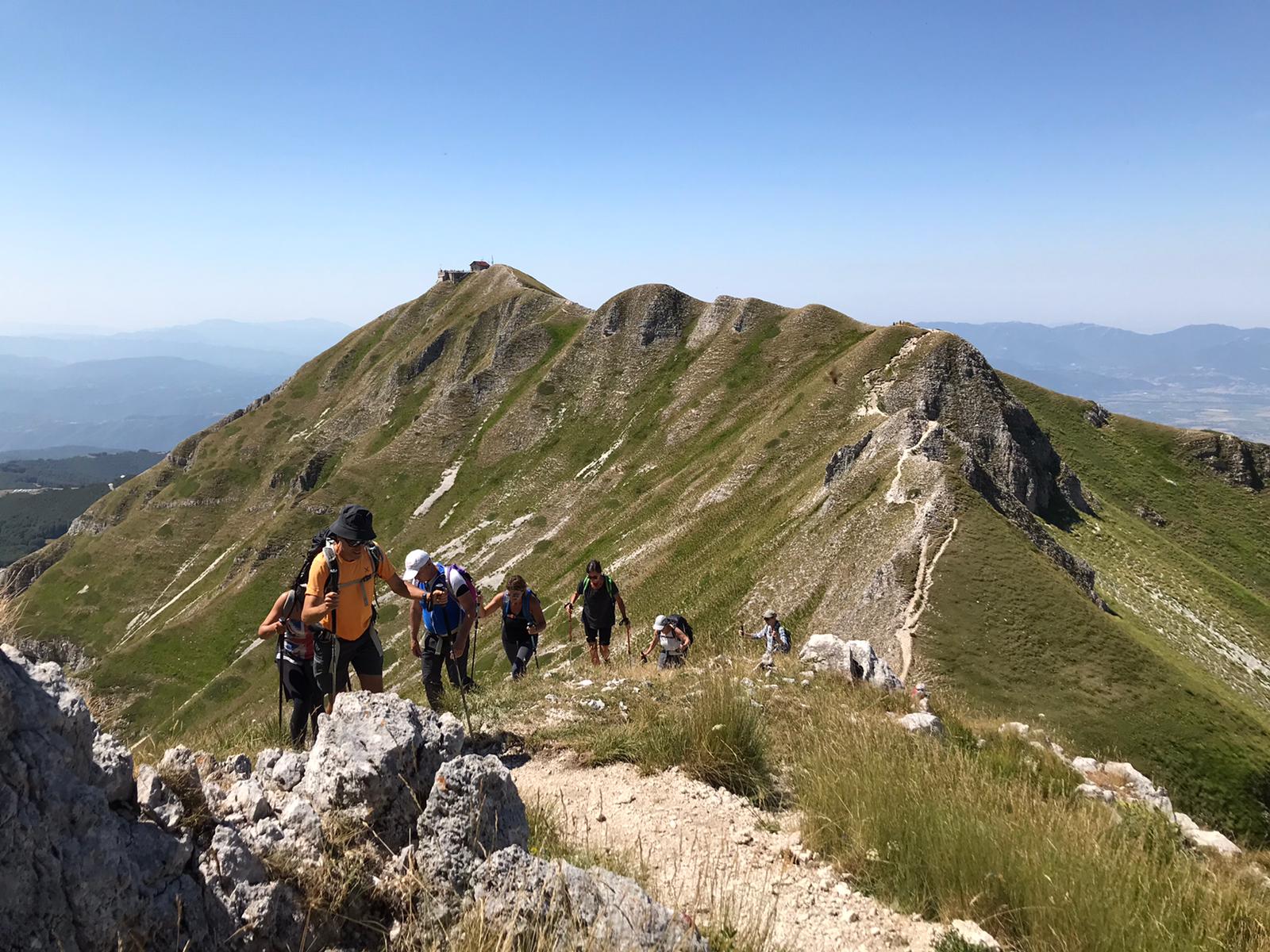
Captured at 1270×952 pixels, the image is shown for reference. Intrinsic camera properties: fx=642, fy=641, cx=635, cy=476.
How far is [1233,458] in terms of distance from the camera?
56031 millimetres

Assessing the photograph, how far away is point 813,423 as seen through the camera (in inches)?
2069

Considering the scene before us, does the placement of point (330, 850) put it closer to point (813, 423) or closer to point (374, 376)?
point (813, 423)

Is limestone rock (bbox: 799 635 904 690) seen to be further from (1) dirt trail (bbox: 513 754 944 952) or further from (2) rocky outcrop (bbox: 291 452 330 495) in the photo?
(2) rocky outcrop (bbox: 291 452 330 495)

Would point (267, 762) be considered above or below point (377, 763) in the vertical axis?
below

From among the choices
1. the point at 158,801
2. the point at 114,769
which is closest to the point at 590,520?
the point at 158,801

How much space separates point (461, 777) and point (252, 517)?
120 m

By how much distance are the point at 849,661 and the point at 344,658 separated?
10.4 m

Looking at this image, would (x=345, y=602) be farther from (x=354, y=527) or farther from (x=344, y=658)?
(x=354, y=527)

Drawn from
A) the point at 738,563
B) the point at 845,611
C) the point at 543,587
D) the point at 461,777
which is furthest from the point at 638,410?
the point at 461,777

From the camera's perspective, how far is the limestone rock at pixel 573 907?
3908 millimetres

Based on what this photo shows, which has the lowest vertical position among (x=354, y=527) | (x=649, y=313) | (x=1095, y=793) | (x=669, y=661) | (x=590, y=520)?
(x=590, y=520)

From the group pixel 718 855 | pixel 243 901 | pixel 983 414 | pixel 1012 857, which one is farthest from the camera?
pixel 983 414

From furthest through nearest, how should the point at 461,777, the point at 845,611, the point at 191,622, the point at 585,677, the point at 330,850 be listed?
the point at 191,622 < the point at 845,611 < the point at 585,677 < the point at 461,777 < the point at 330,850

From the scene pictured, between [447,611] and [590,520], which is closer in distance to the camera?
[447,611]
